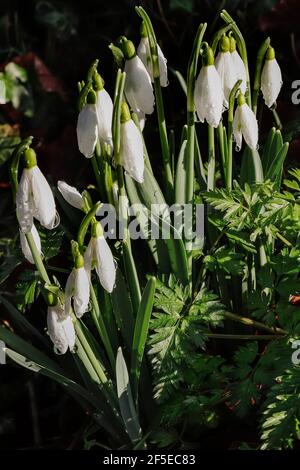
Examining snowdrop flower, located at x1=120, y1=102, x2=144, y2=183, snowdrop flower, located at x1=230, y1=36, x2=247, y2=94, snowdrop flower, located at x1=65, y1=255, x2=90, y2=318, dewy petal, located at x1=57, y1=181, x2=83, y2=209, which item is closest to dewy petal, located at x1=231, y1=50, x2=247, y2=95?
snowdrop flower, located at x1=230, y1=36, x2=247, y2=94

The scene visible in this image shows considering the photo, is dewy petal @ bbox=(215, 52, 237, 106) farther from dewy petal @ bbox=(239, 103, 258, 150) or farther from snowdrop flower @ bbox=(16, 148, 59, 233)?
snowdrop flower @ bbox=(16, 148, 59, 233)

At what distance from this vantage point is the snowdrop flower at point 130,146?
4.43 ft

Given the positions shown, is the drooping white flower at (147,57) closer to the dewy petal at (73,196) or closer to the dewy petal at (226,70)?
the dewy petal at (226,70)

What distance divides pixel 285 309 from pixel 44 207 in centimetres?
55

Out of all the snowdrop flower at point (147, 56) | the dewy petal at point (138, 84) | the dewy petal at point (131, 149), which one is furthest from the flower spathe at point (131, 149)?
the snowdrop flower at point (147, 56)

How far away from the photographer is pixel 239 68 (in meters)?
1.50

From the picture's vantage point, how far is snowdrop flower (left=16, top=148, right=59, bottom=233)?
1.26 metres

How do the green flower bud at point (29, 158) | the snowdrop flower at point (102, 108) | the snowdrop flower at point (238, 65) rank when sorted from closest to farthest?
1. the green flower bud at point (29, 158)
2. the snowdrop flower at point (102, 108)
3. the snowdrop flower at point (238, 65)

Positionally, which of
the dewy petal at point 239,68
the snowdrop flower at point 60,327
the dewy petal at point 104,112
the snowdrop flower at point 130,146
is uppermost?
the dewy petal at point 239,68

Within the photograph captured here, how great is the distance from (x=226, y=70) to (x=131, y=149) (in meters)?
0.28

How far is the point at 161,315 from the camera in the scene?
1463 mm

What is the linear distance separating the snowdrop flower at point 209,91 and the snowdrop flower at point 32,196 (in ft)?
1.11

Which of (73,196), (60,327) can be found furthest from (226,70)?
(60,327)
